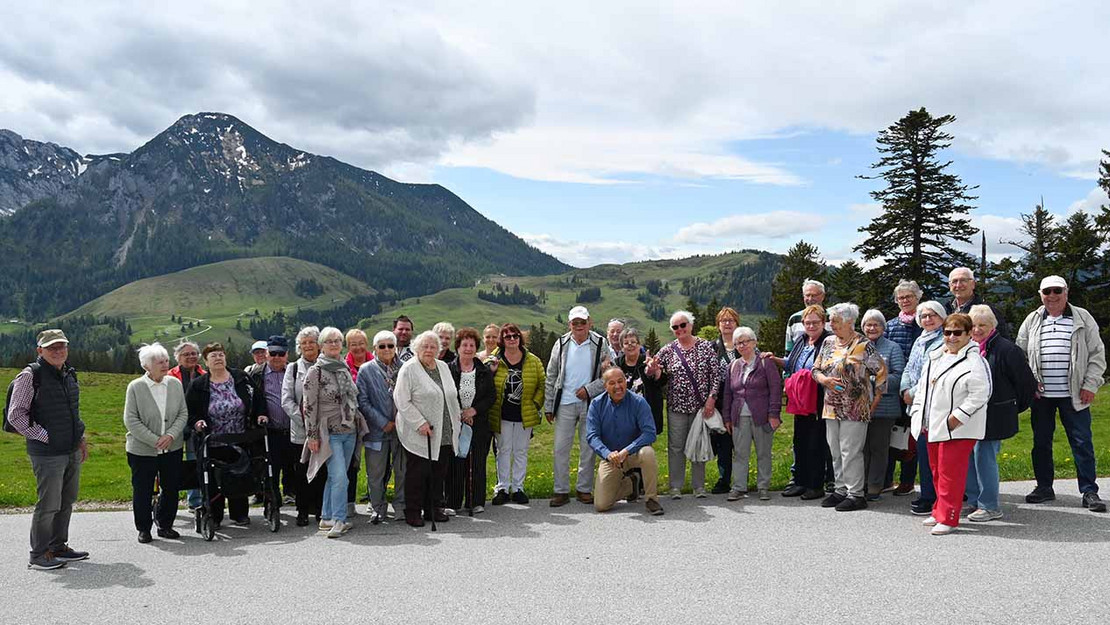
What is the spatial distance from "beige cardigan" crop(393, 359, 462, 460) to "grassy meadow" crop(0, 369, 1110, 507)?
2342mm

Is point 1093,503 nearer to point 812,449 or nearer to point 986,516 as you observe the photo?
point 986,516

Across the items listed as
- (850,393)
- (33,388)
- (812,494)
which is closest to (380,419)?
(33,388)

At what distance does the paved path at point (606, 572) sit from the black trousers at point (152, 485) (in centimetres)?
28

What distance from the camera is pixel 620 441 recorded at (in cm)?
959

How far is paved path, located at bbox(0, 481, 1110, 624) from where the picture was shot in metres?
5.75

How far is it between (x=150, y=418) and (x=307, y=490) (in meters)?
1.98

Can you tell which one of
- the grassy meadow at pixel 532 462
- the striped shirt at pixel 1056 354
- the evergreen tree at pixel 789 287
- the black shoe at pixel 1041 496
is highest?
the evergreen tree at pixel 789 287

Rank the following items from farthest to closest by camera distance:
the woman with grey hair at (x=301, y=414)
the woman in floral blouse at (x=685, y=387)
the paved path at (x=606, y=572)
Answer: the woman in floral blouse at (x=685, y=387)
the woman with grey hair at (x=301, y=414)
the paved path at (x=606, y=572)

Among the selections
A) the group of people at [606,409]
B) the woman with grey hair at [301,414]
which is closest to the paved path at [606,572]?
the woman with grey hair at [301,414]

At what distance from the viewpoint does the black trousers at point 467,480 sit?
9.41 m

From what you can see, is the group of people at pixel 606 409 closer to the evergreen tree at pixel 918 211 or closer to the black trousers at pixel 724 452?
the black trousers at pixel 724 452

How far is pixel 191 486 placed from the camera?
29.3 ft

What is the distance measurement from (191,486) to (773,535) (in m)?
6.84

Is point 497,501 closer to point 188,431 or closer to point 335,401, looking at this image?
point 335,401
